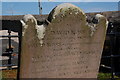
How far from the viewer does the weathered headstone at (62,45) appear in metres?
3.55

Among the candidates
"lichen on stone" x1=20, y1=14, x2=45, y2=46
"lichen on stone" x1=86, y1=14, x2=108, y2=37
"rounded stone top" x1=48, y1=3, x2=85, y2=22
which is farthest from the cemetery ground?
"lichen on stone" x1=20, y1=14, x2=45, y2=46

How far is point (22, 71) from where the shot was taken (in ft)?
11.8

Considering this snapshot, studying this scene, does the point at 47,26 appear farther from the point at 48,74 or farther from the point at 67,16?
the point at 48,74

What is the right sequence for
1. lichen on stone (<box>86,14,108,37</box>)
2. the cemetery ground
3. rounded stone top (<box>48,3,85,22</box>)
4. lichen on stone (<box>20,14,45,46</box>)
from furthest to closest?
the cemetery ground, lichen on stone (<box>86,14,108,37</box>), rounded stone top (<box>48,3,85,22</box>), lichen on stone (<box>20,14,45,46</box>)

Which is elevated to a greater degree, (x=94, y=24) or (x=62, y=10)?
(x=62, y=10)

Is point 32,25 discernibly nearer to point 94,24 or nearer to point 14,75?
point 94,24

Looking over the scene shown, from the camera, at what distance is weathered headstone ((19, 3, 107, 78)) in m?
3.55

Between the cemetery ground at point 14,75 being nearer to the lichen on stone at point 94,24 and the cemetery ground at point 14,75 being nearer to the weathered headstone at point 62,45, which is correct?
the weathered headstone at point 62,45

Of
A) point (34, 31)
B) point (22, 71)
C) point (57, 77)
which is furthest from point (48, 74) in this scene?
point (34, 31)

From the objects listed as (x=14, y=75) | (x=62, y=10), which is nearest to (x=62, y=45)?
(x=62, y=10)

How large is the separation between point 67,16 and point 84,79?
1035 millimetres

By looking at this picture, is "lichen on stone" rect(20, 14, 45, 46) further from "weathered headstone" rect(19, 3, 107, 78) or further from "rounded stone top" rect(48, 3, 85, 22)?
"rounded stone top" rect(48, 3, 85, 22)

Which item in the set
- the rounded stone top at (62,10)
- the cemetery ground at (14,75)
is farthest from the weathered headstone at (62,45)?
the cemetery ground at (14,75)

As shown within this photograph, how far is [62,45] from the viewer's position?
3.75 metres
